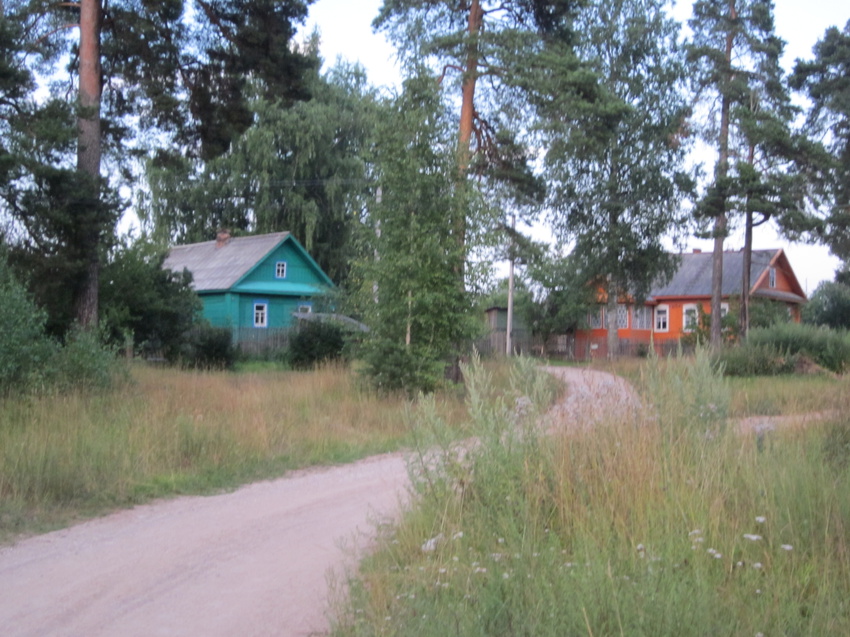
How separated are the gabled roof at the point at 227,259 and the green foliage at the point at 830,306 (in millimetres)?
32903

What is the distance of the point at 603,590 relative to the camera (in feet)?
14.3

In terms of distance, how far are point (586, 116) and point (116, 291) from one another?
48.5 feet

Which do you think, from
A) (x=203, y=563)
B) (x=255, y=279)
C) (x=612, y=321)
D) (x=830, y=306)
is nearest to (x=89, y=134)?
(x=203, y=563)

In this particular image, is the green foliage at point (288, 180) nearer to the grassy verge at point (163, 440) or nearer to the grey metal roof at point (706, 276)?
the grey metal roof at point (706, 276)

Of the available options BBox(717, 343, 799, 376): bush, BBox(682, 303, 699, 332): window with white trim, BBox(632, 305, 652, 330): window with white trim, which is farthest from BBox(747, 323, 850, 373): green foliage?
BBox(632, 305, 652, 330): window with white trim

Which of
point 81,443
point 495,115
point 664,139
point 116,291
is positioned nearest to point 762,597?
point 81,443

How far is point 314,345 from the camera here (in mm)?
31672

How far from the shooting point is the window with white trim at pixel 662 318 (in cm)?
5616

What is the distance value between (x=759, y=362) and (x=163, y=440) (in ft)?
70.2

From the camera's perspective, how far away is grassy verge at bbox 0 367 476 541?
30.8 feet

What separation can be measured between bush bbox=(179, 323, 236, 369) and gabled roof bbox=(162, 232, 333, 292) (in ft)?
35.1

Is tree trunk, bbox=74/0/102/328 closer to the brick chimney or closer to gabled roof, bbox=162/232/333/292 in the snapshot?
gabled roof, bbox=162/232/333/292

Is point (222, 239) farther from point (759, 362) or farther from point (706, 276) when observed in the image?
point (706, 276)

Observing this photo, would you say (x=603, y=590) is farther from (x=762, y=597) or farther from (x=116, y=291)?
(x=116, y=291)
